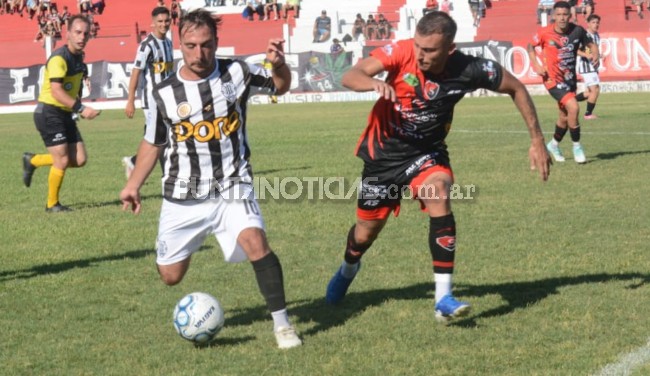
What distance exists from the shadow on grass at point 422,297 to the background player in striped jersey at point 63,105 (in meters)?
5.41

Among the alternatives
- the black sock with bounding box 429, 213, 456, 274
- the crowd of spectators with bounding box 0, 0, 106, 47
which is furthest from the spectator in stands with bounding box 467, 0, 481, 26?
the black sock with bounding box 429, 213, 456, 274

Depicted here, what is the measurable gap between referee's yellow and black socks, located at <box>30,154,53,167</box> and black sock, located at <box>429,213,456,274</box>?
315 inches

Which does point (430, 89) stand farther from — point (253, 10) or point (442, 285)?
point (253, 10)

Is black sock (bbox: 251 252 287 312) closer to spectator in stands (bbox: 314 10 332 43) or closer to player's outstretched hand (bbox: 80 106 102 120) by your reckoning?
player's outstretched hand (bbox: 80 106 102 120)

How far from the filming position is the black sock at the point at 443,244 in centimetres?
625

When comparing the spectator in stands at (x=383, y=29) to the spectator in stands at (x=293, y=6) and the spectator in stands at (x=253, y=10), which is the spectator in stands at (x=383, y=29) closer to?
the spectator in stands at (x=293, y=6)

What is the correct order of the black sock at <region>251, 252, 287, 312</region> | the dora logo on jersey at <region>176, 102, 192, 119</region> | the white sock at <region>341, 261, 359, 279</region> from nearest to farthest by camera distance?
the black sock at <region>251, 252, 287, 312</region>, the dora logo on jersey at <region>176, 102, 192, 119</region>, the white sock at <region>341, 261, 359, 279</region>

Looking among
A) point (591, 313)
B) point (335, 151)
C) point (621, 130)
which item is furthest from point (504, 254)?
point (621, 130)

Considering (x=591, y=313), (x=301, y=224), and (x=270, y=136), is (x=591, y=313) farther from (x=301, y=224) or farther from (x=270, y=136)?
(x=270, y=136)

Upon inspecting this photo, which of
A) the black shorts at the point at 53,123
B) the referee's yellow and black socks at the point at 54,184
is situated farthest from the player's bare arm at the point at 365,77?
the referee's yellow and black socks at the point at 54,184

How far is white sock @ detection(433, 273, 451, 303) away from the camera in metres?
6.16

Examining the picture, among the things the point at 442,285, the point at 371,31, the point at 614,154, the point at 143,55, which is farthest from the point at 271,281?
the point at 371,31

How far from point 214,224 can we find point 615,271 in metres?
3.28

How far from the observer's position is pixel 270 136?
75.8ft
